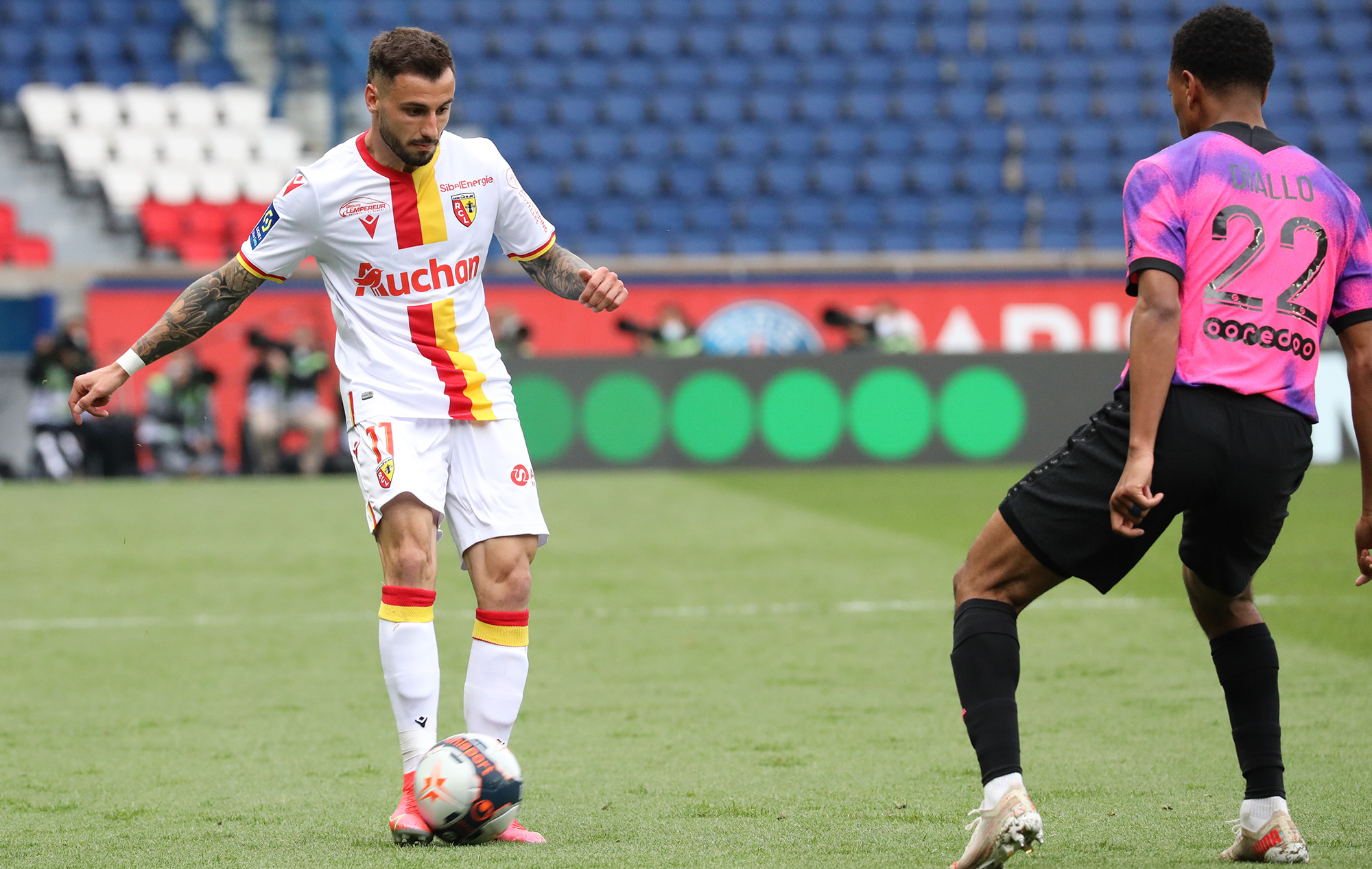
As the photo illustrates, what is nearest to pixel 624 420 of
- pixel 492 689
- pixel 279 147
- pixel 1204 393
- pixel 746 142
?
pixel 746 142

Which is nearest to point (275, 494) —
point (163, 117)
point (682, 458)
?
point (682, 458)

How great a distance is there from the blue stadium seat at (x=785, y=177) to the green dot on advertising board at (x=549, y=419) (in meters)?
6.15

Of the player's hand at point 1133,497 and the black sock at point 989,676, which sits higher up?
the player's hand at point 1133,497

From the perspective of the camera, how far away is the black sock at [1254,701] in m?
3.67

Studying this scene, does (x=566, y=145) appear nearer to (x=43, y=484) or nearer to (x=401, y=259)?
(x=43, y=484)

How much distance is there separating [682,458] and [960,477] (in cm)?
296

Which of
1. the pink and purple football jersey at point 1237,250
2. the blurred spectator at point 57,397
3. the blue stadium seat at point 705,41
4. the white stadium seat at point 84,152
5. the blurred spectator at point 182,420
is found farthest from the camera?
the blue stadium seat at point 705,41

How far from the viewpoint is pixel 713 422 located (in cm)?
1653

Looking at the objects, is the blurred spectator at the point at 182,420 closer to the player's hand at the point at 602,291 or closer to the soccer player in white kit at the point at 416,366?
the soccer player in white kit at the point at 416,366

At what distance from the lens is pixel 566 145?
70.2 ft

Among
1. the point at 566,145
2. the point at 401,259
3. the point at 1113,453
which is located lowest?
the point at 1113,453

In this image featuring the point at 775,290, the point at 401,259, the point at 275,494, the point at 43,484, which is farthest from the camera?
the point at 775,290

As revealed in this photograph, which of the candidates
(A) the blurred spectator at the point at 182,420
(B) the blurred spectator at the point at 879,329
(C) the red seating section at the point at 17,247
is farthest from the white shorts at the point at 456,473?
(C) the red seating section at the point at 17,247

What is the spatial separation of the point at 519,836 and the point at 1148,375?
185cm
